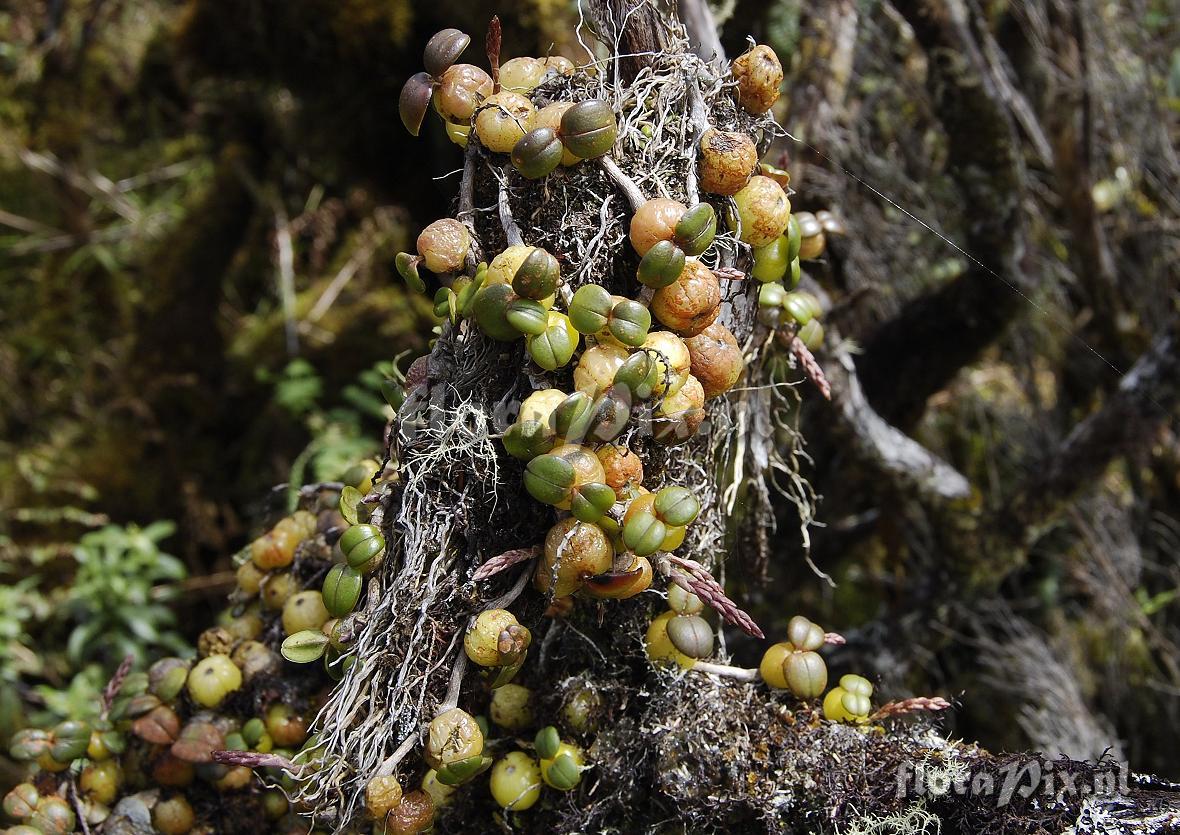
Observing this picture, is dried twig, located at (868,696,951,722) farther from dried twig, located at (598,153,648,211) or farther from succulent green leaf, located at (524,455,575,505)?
dried twig, located at (598,153,648,211)

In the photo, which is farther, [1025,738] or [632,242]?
[1025,738]

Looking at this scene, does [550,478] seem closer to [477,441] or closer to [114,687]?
[477,441]

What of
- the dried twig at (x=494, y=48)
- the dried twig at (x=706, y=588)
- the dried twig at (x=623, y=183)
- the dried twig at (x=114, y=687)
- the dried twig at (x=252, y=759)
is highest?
the dried twig at (x=494, y=48)

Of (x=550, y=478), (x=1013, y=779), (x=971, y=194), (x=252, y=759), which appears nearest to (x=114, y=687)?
(x=252, y=759)

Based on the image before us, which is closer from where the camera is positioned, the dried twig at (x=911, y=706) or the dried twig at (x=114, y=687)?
the dried twig at (x=911, y=706)

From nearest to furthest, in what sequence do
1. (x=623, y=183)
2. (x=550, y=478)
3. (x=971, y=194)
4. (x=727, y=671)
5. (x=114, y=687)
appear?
(x=550, y=478) < (x=623, y=183) < (x=727, y=671) < (x=114, y=687) < (x=971, y=194)

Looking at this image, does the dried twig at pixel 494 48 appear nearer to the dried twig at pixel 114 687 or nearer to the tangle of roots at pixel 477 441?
the tangle of roots at pixel 477 441

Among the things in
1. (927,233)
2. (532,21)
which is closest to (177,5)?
(532,21)

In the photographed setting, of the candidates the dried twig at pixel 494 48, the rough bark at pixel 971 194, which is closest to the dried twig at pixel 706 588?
the dried twig at pixel 494 48

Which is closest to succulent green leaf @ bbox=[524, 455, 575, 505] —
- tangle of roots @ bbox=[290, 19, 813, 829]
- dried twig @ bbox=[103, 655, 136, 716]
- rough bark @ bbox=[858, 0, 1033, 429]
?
tangle of roots @ bbox=[290, 19, 813, 829]

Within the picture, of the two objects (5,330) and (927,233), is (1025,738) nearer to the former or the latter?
(927,233)

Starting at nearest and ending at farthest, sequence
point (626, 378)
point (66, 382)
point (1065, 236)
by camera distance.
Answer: point (626, 378) < point (1065, 236) < point (66, 382)
